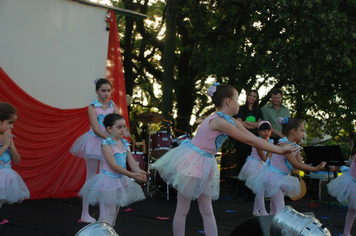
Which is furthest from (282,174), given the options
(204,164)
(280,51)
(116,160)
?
(280,51)

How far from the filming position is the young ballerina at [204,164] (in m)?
3.90

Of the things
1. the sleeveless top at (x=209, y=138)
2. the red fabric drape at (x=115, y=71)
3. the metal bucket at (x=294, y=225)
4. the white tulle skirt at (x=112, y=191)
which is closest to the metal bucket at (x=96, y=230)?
the metal bucket at (x=294, y=225)

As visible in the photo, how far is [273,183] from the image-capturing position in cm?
526

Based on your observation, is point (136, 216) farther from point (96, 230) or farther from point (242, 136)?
point (96, 230)

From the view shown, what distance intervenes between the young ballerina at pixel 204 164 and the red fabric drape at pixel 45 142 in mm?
4184

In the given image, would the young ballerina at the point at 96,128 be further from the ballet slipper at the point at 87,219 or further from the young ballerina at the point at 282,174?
the young ballerina at the point at 282,174

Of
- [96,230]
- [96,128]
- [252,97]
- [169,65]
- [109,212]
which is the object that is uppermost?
[169,65]

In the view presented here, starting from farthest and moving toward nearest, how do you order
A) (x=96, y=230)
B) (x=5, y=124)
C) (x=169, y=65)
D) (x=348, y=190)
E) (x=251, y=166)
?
(x=169, y=65) < (x=251, y=166) < (x=348, y=190) < (x=5, y=124) < (x=96, y=230)

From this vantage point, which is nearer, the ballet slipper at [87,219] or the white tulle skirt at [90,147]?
the ballet slipper at [87,219]

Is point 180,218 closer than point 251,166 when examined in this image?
Yes

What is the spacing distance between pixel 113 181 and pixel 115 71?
4454 millimetres

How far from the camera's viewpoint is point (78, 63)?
823 cm

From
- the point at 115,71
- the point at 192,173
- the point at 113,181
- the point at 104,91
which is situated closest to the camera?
the point at 192,173

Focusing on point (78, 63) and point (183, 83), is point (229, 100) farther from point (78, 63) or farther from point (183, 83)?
point (183, 83)
